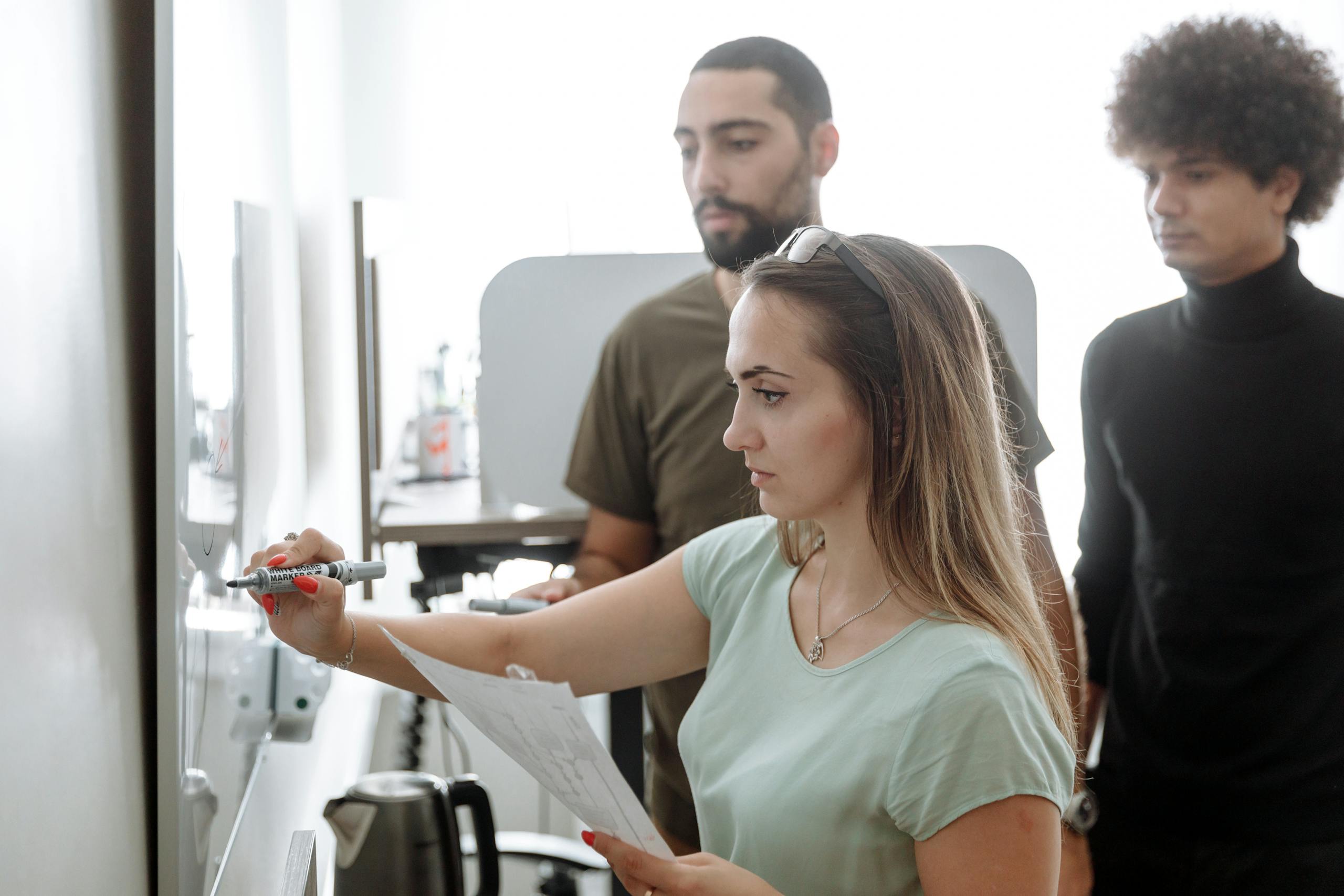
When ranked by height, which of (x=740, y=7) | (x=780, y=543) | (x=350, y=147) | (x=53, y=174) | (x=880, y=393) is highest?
(x=740, y=7)

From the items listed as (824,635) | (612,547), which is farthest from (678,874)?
(612,547)

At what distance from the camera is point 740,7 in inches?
143

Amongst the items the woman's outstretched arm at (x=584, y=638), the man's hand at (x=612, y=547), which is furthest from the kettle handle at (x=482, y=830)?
the man's hand at (x=612, y=547)

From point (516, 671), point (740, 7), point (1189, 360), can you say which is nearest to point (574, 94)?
point (740, 7)

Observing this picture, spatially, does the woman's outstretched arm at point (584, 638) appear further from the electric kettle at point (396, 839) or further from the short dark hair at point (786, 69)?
the short dark hair at point (786, 69)

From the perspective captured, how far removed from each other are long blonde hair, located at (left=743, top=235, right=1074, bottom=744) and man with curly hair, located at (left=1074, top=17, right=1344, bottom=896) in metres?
0.55

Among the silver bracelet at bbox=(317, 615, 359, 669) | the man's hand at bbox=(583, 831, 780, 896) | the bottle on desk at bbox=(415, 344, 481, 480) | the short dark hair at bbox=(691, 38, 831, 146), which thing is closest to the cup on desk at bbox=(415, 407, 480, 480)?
the bottle on desk at bbox=(415, 344, 481, 480)

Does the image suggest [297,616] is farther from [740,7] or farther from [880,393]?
[740,7]

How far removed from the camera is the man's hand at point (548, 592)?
58.4 inches

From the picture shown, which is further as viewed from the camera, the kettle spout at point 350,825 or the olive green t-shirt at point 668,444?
the olive green t-shirt at point 668,444

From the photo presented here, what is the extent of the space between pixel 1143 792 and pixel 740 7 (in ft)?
9.46

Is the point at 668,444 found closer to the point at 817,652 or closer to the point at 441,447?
the point at 817,652

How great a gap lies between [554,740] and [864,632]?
35 cm

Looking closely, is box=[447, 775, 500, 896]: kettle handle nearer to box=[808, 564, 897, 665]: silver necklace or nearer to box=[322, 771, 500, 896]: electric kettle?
box=[322, 771, 500, 896]: electric kettle
